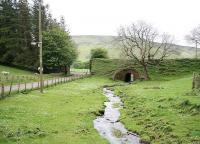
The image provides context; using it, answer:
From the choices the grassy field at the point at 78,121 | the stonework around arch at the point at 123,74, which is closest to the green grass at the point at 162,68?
the stonework around arch at the point at 123,74

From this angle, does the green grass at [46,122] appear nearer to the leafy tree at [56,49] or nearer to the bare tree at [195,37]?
the leafy tree at [56,49]

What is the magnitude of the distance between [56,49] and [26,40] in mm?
12356

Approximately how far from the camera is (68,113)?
33.8 m

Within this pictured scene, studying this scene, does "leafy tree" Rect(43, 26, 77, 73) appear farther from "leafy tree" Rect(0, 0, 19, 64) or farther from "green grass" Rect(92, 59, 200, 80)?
"green grass" Rect(92, 59, 200, 80)

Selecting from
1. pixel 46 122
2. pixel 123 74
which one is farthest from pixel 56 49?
pixel 46 122

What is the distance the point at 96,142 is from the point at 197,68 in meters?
89.4

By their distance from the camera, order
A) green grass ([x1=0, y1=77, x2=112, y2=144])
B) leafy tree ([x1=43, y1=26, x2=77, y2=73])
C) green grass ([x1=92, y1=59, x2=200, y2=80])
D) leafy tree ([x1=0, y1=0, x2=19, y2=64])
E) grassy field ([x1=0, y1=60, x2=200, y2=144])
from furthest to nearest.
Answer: leafy tree ([x1=0, y1=0, x2=19, y2=64])
leafy tree ([x1=43, y1=26, x2=77, y2=73])
green grass ([x1=92, y1=59, x2=200, y2=80])
grassy field ([x1=0, y1=60, x2=200, y2=144])
green grass ([x1=0, y1=77, x2=112, y2=144])

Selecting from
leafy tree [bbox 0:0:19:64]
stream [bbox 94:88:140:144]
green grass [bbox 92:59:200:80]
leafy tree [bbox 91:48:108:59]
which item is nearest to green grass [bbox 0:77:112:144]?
stream [bbox 94:88:140:144]

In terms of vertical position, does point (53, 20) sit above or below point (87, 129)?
above

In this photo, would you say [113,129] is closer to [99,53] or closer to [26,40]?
[26,40]

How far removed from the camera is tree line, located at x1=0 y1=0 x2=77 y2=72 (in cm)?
10789

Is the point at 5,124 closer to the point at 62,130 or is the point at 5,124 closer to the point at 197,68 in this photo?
the point at 62,130

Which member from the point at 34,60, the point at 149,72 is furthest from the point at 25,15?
the point at 149,72

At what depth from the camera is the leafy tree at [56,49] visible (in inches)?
4200
